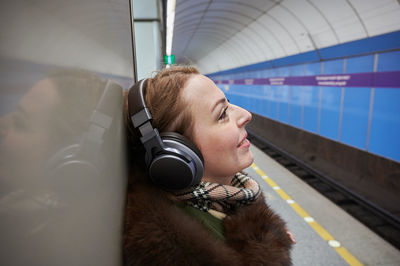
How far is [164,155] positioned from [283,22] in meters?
10.3

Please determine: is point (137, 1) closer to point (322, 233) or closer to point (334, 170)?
point (322, 233)

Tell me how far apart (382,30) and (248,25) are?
22.0ft

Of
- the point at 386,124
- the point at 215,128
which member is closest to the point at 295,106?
the point at 386,124

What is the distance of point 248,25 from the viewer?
478 inches

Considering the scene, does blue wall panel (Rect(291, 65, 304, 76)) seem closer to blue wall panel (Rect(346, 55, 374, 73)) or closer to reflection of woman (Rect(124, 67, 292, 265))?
blue wall panel (Rect(346, 55, 374, 73))

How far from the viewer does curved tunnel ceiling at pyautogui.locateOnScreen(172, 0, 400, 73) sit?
20.8 ft

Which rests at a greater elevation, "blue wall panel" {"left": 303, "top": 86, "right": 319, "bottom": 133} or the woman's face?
the woman's face

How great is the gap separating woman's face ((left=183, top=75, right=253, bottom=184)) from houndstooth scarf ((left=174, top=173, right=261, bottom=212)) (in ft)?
0.48

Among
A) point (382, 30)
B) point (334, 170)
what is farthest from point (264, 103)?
point (382, 30)

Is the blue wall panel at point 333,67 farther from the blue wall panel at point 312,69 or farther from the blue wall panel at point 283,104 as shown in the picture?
the blue wall panel at point 283,104

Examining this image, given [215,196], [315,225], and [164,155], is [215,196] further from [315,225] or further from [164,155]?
[315,225]

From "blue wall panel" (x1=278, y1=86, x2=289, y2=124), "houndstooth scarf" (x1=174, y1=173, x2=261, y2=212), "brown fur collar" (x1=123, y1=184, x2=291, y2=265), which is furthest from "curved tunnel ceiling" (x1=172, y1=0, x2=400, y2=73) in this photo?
"brown fur collar" (x1=123, y1=184, x2=291, y2=265)

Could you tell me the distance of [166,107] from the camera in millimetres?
1412

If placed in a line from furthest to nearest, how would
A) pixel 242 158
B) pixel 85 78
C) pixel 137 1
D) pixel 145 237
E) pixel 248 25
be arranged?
pixel 248 25 → pixel 137 1 → pixel 242 158 → pixel 145 237 → pixel 85 78
